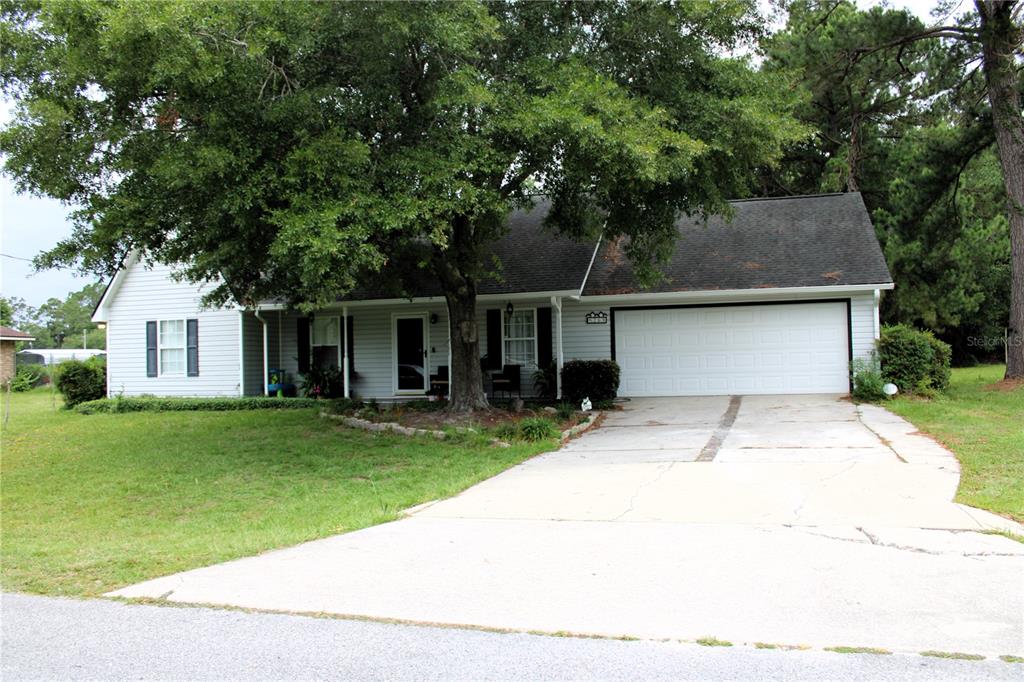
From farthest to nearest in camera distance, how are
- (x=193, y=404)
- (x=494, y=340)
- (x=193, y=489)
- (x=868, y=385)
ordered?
(x=193, y=404) < (x=494, y=340) < (x=868, y=385) < (x=193, y=489)

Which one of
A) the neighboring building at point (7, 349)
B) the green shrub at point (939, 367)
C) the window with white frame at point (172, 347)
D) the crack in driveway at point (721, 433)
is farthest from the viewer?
the neighboring building at point (7, 349)

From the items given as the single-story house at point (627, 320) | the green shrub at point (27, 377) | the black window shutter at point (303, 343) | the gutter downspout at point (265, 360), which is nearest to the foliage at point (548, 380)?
the single-story house at point (627, 320)

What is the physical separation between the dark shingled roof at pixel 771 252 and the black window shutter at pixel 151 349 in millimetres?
12847

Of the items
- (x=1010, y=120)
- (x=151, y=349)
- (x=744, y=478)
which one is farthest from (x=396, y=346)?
(x=1010, y=120)

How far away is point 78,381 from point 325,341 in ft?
24.4

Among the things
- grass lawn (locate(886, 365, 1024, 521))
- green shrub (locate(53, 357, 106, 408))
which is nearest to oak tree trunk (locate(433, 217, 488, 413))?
grass lawn (locate(886, 365, 1024, 521))

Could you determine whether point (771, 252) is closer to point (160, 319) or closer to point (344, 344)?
point (344, 344)

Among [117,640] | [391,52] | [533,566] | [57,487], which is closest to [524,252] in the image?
[391,52]

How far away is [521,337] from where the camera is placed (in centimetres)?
1873

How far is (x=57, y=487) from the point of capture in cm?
1001

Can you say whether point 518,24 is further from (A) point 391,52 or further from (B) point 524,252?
(B) point 524,252

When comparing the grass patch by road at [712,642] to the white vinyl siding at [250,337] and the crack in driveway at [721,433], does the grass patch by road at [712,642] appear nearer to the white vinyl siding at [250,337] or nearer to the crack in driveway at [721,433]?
the crack in driveway at [721,433]

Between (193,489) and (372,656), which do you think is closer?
(372,656)

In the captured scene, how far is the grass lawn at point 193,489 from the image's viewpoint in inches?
255
